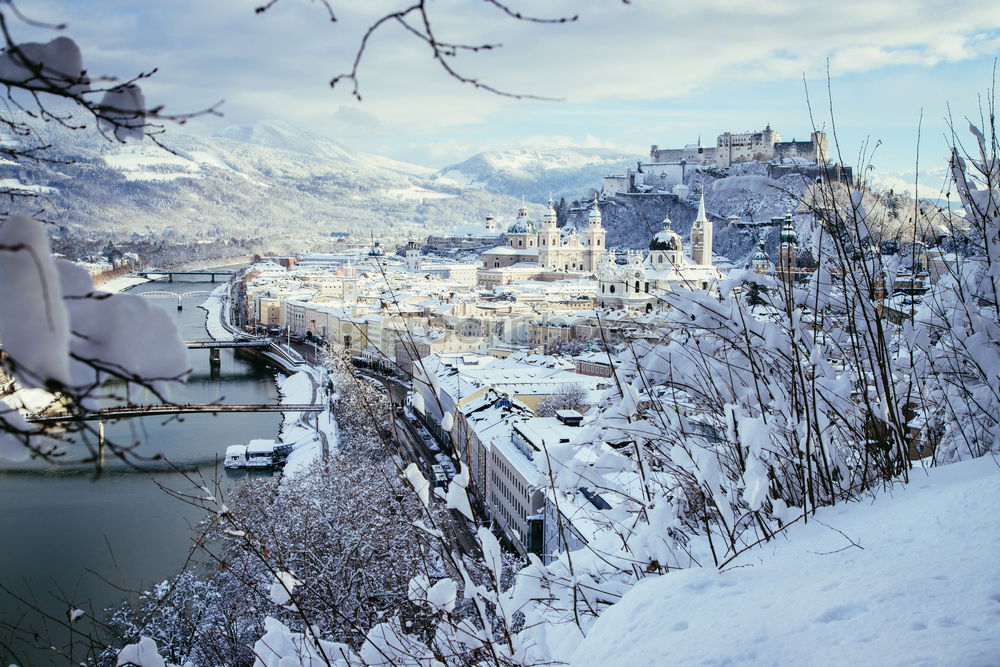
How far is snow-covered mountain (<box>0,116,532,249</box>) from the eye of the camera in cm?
5556

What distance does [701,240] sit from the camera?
23625 mm

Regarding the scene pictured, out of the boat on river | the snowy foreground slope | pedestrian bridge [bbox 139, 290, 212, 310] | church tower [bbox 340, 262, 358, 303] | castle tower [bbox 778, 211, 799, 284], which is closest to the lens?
the snowy foreground slope

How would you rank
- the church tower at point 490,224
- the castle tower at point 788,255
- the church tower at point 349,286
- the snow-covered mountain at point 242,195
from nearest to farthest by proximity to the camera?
the castle tower at point 788,255
the church tower at point 349,286
the church tower at point 490,224
the snow-covered mountain at point 242,195

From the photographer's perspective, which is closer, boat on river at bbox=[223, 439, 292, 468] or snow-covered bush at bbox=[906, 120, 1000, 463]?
snow-covered bush at bbox=[906, 120, 1000, 463]

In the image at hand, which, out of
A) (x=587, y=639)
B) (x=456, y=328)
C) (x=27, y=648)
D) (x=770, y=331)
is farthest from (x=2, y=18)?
(x=456, y=328)

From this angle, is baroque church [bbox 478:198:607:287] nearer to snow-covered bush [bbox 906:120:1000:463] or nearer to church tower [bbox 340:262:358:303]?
church tower [bbox 340:262:358:303]

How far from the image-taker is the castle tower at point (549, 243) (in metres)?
29.4

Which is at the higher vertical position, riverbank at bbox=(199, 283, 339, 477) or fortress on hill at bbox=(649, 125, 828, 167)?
fortress on hill at bbox=(649, 125, 828, 167)

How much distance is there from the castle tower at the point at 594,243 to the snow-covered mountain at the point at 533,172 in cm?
5528

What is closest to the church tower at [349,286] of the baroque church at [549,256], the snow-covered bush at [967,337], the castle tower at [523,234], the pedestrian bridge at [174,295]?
the baroque church at [549,256]

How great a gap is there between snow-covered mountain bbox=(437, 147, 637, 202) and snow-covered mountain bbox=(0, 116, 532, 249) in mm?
4847

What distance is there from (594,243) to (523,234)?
375 cm

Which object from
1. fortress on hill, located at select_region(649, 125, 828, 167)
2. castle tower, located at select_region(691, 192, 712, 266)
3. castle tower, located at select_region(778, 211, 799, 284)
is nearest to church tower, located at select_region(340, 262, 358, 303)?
castle tower, located at select_region(691, 192, 712, 266)

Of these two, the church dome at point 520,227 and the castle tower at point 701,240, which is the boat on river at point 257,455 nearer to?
the castle tower at point 701,240
